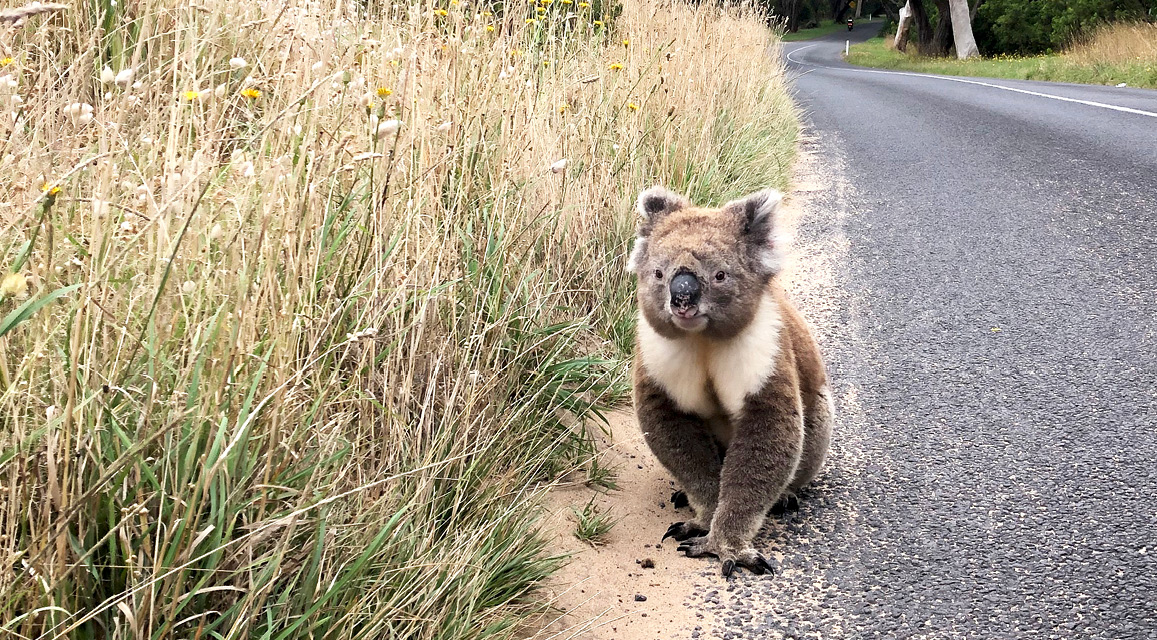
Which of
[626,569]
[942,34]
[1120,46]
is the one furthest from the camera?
[942,34]

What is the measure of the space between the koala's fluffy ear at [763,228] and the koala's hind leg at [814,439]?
0.56m

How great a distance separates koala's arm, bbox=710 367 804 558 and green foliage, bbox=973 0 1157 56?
3029 cm

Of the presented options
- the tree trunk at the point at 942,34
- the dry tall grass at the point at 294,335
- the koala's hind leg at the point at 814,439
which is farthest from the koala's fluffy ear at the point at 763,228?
the tree trunk at the point at 942,34

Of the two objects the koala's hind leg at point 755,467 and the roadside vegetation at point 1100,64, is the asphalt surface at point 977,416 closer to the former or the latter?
the koala's hind leg at point 755,467

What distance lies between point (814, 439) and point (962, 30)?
38.1 metres

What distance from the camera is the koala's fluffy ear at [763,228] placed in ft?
12.0

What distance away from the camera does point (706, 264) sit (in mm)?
3498

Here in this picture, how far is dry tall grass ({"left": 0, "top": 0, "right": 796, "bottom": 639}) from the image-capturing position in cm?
202

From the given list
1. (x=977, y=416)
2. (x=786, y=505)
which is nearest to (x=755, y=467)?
(x=786, y=505)

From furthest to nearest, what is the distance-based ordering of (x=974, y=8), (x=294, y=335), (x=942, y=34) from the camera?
(x=942, y=34) → (x=974, y=8) → (x=294, y=335)

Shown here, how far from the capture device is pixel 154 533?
2.15 m

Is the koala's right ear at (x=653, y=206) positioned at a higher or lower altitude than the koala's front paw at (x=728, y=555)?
higher

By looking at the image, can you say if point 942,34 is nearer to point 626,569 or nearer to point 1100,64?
point 1100,64

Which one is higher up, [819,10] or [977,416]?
[819,10]
